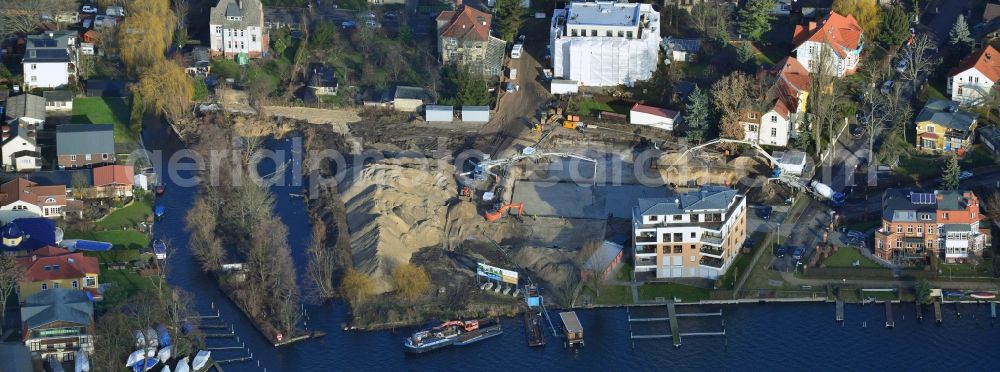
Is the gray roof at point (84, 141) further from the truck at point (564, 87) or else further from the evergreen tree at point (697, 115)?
the evergreen tree at point (697, 115)

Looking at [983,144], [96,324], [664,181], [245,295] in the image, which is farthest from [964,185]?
[96,324]

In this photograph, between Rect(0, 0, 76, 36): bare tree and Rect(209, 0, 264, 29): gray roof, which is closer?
Rect(209, 0, 264, 29): gray roof

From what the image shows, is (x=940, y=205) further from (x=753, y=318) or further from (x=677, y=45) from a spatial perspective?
(x=677, y=45)

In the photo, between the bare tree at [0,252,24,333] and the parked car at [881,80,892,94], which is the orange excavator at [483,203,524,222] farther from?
the bare tree at [0,252,24,333]

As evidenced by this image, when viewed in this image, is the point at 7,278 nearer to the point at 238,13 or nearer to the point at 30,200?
the point at 30,200

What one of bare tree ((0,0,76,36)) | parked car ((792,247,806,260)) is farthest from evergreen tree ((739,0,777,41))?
bare tree ((0,0,76,36))

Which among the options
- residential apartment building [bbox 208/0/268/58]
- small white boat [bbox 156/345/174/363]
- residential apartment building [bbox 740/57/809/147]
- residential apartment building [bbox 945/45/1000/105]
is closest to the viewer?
small white boat [bbox 156/345/174/363]
